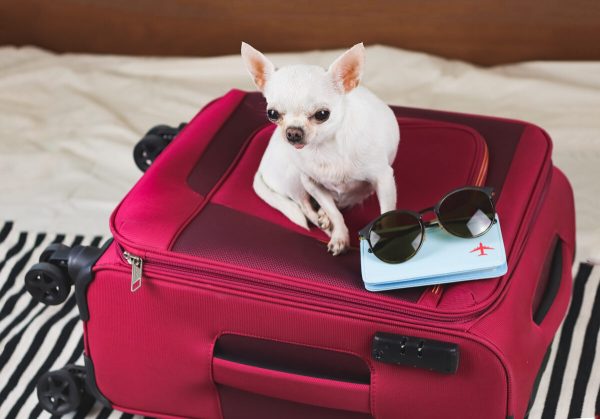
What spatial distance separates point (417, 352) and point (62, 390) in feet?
1.92

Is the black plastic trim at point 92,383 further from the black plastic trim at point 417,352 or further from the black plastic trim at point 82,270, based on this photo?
the black plastic trim at point 417,352

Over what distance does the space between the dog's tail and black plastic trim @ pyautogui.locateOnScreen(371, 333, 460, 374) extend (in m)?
0.24

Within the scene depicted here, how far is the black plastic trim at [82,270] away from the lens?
1229mm

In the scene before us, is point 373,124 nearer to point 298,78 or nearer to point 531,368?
point 298,78

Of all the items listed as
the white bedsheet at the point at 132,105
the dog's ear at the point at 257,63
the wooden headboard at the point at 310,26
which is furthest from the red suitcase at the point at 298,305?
the wooden headboard at the point at 310,26

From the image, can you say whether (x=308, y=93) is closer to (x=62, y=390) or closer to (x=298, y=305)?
(x=298, y=305)

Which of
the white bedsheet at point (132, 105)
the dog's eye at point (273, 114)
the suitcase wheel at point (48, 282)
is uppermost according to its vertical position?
the dog's eye at point (273, 114)

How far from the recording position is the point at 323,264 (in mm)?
1177

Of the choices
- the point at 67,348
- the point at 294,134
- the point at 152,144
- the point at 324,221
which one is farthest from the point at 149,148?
the point at 294,134

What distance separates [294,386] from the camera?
3.94ft

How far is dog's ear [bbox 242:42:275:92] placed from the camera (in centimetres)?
114

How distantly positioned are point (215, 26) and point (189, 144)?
0.87 m

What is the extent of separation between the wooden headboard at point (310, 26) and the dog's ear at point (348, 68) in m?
1.02

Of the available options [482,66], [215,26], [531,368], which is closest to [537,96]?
[482,66]
